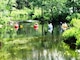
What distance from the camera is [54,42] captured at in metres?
23.5

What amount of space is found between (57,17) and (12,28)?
9.50 meters

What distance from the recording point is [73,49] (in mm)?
19828

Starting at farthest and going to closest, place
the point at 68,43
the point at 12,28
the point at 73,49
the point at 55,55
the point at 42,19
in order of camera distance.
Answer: the point at 42,19
the point at 12,28
the point at 68,43
the point at 73,49
the point at 55,55

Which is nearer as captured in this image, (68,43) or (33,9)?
(68,43)

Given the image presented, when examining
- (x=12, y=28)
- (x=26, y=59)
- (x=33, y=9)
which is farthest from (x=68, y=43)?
(x=33, y=9)

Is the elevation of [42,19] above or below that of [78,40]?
below

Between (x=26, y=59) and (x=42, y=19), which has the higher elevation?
(x=26, y=59)

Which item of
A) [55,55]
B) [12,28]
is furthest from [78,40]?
[12,28]

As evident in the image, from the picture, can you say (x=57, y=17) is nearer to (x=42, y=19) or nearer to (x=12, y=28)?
(x=42, y=19)

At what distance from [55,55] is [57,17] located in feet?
71.7

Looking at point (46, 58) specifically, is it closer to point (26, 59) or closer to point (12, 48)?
point (26, 59)

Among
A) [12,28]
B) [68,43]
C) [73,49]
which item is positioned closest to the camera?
[73,49]

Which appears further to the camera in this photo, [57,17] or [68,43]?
[57,17]

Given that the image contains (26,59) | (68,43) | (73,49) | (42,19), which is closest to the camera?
(26,59)
